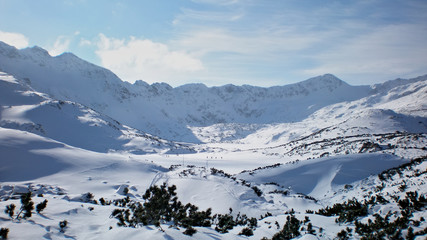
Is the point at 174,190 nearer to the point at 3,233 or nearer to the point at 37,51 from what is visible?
the point at 3,233

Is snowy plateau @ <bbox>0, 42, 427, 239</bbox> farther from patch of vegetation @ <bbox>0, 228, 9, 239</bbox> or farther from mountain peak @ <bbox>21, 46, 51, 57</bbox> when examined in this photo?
mountain peak @ <bbox>21, 46, 51, 57</bbox>

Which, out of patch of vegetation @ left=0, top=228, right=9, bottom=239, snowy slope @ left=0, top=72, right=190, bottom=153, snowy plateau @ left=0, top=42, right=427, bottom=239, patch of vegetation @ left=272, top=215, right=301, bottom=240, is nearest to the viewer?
patch of vegetation @ left=0, top=228, right=9, bottom=239

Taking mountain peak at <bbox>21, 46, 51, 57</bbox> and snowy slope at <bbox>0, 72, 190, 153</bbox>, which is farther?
mountain peak at <bbox>21, 46, 51, 57</bbox>

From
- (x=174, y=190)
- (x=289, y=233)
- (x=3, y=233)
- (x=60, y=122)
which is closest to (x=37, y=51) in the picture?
(x=60, y=122)

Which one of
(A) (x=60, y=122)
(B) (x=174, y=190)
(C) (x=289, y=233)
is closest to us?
(C) (x=289, y=233)

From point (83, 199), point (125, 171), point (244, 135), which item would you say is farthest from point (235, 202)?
point (244, 135)

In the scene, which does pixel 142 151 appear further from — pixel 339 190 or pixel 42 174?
pixel 339 190

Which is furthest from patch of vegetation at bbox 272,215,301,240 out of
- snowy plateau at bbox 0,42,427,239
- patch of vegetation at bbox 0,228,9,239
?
patch of vegetation at bbox 0,228,9,239

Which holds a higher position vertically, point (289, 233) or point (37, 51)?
point (37, 51)

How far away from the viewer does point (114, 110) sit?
181125mm

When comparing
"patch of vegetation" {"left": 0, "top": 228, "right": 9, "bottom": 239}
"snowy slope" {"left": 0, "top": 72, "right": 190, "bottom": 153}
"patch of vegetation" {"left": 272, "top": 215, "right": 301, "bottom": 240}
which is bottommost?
"patch of vegetation" {"left": 272, "top": 215, "right": 301, "bottom": 240}

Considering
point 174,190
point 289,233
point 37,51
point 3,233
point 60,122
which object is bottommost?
point 174,190

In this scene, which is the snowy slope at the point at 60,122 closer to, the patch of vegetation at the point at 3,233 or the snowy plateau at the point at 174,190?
the snowy plateau at the point at 174,190

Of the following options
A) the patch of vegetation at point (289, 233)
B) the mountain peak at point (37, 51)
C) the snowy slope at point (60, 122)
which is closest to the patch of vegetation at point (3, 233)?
the patch of vegetation at point (289, 233)
